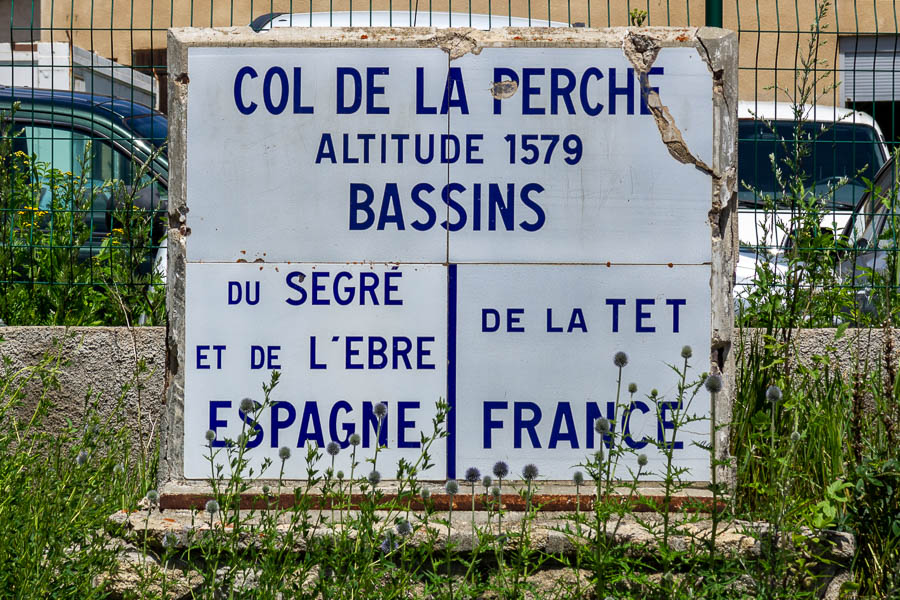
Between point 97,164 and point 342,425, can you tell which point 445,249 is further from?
→ point 97,164

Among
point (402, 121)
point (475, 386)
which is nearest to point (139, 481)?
point (475, 386)

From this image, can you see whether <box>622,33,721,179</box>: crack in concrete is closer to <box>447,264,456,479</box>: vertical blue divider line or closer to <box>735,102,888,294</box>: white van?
<box>447,264,456,479</box>: vertical blue divider line

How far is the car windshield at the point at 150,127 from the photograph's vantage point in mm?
4812

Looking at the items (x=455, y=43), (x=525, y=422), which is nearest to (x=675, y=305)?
(x=525, y=422)

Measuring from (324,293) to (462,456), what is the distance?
2.34 ft

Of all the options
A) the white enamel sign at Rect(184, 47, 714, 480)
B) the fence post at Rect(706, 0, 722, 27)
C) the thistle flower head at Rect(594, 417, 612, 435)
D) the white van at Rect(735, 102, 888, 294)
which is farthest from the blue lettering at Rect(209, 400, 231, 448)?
the fence post at Rect(706, 0, 722, 27)

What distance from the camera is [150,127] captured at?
498 centimetres

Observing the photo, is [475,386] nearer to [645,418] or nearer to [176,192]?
[645,418]

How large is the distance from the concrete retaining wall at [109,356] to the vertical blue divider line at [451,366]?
148 cm

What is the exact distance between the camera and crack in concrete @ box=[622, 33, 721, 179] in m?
3.37

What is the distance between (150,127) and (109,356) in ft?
4.29

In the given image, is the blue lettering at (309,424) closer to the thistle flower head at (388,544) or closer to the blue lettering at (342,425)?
the blue lettering at (342,425)

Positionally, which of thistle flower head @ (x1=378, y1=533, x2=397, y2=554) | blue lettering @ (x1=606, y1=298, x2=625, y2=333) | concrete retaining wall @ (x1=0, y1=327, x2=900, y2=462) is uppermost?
blue lettering @ (x1=606, y1=298, x2=625, y2=333)

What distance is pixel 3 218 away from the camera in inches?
181
